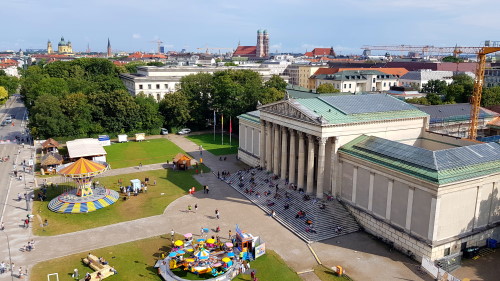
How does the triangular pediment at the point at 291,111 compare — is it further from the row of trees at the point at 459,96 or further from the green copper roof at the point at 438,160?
the row of trees at the point at 459,96

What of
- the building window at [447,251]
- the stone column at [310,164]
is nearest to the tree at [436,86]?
the stone column at [310,164]

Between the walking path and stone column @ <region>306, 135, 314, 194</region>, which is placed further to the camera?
stone column @ <region>306, 135, 314, 194</region>

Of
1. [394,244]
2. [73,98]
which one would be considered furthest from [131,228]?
[73,98]

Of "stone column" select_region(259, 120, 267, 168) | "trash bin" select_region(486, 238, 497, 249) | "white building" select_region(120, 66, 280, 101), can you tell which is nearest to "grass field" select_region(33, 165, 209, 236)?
"stone column" select_region(259, 120, 267, 168)

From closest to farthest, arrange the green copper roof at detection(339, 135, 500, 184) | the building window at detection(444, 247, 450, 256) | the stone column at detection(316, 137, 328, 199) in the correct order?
the green copper roof at detection(339, 135, 500, 184) < the building window at detection(444, 247, 450, 256) < the stone column at detection(316, 137, 328, 199)

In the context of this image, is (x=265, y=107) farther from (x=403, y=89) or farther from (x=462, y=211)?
(x=403, y=89)

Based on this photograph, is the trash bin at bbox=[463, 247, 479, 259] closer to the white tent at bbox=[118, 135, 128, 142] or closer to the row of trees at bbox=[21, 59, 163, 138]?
the white tent at bbox=[118, 135, 128, 142]

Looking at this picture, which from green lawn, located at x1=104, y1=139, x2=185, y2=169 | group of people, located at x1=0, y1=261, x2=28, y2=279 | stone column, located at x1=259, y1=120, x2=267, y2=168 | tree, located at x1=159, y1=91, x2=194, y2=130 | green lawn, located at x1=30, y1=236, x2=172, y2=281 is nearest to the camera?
group of people, located at x1=0, y1=261, x2=28, y2=279
